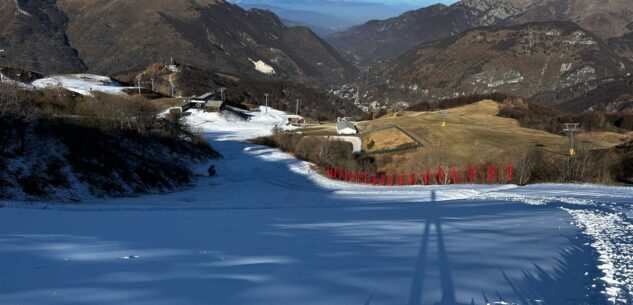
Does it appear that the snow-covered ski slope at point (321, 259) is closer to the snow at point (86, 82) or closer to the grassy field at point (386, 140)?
the grassy field at point (386, 140)

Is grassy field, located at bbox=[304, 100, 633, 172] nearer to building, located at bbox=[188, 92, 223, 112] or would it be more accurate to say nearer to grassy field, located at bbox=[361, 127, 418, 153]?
grassy field, located at bbox=[361, 127, 418, 153]

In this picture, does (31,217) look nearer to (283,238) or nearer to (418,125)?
(283,238)

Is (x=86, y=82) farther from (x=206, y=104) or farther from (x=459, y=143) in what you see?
(x=459, y=143)

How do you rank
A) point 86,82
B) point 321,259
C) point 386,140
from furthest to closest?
point 86,82 < point 386,140 < point 321,259

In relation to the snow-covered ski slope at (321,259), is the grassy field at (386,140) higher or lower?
higher

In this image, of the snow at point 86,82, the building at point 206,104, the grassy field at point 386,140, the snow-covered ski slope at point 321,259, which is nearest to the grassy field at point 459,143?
the grassy field at point 386,140

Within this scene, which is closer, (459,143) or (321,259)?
(321,259)

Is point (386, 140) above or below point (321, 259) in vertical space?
above

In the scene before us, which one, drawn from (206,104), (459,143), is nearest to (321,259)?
(459,143)

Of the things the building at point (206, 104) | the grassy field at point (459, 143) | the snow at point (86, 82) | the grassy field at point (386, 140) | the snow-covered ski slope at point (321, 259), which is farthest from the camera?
the snow at point (86, 82)

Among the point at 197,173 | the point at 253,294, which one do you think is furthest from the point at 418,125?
the point at 253,294

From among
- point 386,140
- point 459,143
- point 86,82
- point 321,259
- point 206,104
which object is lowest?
point 321,259

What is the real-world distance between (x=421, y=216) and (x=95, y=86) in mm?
143277

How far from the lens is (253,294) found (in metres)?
6.80
